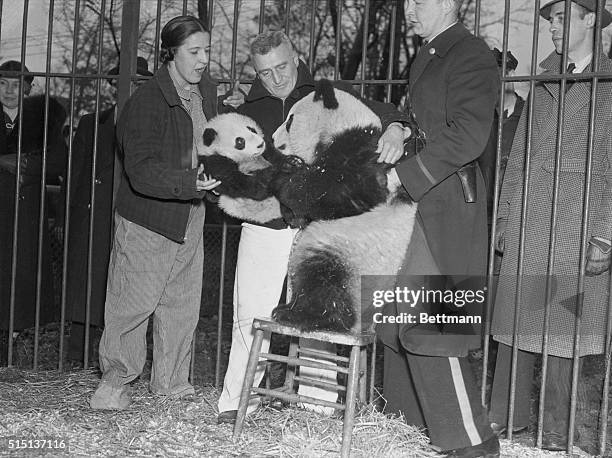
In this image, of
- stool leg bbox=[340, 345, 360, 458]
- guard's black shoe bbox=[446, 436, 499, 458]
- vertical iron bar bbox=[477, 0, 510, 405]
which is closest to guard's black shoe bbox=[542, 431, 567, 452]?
vertical iron bar bbox=[477, 0, 510, 405]

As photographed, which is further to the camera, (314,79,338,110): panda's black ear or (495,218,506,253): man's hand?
(495,218,506,253): man's hand

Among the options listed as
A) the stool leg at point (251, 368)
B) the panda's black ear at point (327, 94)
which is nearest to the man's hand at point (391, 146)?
the panda's black ear at point (327, 94)

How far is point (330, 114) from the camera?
9.42ft

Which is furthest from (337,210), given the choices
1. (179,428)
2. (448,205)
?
(179,428)

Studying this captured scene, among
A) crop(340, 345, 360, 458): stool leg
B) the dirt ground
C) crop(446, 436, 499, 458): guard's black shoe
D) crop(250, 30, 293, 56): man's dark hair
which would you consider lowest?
the dirt ground

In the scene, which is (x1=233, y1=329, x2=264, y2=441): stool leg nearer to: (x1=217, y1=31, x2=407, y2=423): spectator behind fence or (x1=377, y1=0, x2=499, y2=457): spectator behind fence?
(x1=217, y1=31, x2=407, y2=423): spectator behind fence

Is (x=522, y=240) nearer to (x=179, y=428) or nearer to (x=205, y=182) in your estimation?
(x=205, y=182)

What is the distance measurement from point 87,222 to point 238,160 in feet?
6.80

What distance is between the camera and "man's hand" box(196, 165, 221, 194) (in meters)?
3.20

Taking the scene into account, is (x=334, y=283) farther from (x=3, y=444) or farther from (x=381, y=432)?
(x=3, y=444)

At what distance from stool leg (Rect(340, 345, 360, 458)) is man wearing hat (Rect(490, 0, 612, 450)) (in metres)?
0.98

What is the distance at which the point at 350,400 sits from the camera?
9.32ft

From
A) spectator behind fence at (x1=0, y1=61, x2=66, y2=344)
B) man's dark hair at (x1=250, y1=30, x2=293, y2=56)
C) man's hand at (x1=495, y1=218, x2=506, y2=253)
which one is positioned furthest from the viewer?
spectator behind fence at (x1=0, y1=61, x2=66, y2=344)

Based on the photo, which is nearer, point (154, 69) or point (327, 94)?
point (327, 94)
